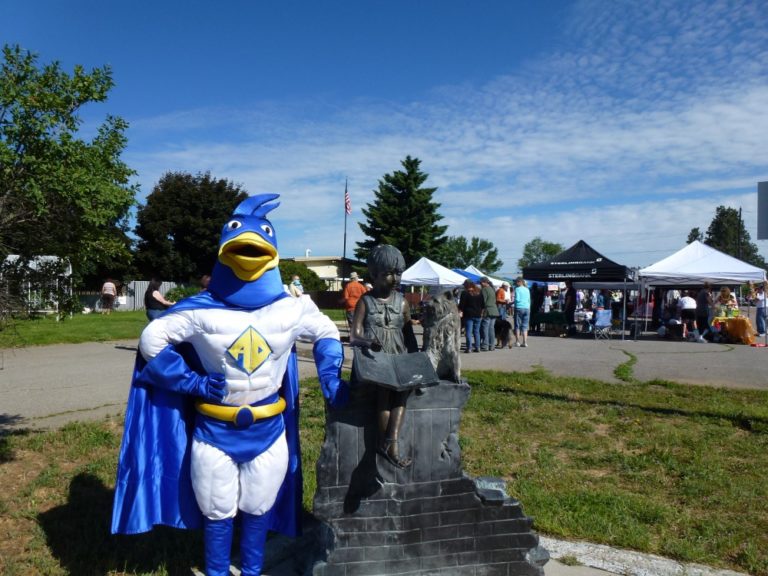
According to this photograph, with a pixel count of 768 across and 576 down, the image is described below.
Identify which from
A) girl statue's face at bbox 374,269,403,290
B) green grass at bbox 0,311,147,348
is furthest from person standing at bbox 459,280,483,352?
girl statue's face at bbox 374,269,403,290

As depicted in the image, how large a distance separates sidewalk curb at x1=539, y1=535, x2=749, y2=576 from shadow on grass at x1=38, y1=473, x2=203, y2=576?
7.53 ft

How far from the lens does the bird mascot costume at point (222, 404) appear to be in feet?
9.68

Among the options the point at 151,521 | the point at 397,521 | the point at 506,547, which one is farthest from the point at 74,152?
A: the point at 506,547

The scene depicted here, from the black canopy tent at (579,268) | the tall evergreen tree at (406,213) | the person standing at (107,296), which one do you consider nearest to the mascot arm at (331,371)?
the black canopy tent at (579,268)

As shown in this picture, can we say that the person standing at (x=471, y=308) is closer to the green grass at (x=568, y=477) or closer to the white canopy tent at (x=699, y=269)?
the green grass at (x=568, y=477)

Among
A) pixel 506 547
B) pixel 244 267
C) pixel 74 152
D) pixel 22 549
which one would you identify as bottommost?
pixel 22 549

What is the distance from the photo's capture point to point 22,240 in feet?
12.1

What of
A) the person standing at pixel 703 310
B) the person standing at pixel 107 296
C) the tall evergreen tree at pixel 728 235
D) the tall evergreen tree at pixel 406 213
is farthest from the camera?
the tall evergreen tree at pixel 728 235

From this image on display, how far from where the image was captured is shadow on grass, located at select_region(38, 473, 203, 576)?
353cm

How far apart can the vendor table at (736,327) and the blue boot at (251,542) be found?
14813 mm

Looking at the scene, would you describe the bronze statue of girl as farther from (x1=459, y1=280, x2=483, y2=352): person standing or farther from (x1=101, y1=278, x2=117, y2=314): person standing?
(x1=101, y1=278, x2=117, y2=314): person standing

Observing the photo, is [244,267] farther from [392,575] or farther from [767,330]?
[767,330]

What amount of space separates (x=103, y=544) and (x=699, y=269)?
15044mm

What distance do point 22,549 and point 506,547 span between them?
9.77 ft
